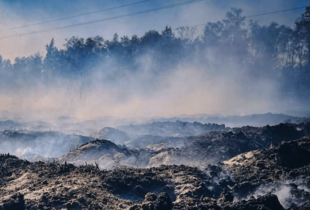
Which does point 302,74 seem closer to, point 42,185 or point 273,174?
point 273,174

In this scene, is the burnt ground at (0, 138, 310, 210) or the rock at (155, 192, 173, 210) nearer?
the rock at (155, 192, 173, 210)

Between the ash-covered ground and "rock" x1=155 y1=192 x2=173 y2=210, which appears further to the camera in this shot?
the ash-covered ground

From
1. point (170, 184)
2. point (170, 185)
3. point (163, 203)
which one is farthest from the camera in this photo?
point (170, 184)

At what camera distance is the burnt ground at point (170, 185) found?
54.6ft

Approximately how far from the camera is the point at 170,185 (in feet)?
69.3

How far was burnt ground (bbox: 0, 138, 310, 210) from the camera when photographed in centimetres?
1664

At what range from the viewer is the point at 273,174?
21.3 meters

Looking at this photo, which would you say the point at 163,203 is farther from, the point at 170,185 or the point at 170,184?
the point at 170,184

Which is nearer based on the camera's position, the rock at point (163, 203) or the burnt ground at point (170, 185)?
the rock at point (163, 203)

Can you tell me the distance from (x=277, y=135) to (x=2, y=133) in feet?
178

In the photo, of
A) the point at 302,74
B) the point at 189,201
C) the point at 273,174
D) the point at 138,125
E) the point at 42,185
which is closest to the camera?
the point at 189,201

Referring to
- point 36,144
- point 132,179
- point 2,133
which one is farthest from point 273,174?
point 2,133

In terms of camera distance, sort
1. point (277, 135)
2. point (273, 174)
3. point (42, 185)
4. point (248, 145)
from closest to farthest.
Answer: point (42, 185) → point (273, 174) → point (248, 145) → point (277, 135)

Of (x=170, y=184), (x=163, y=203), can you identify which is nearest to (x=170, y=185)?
(x=170, y=184)
